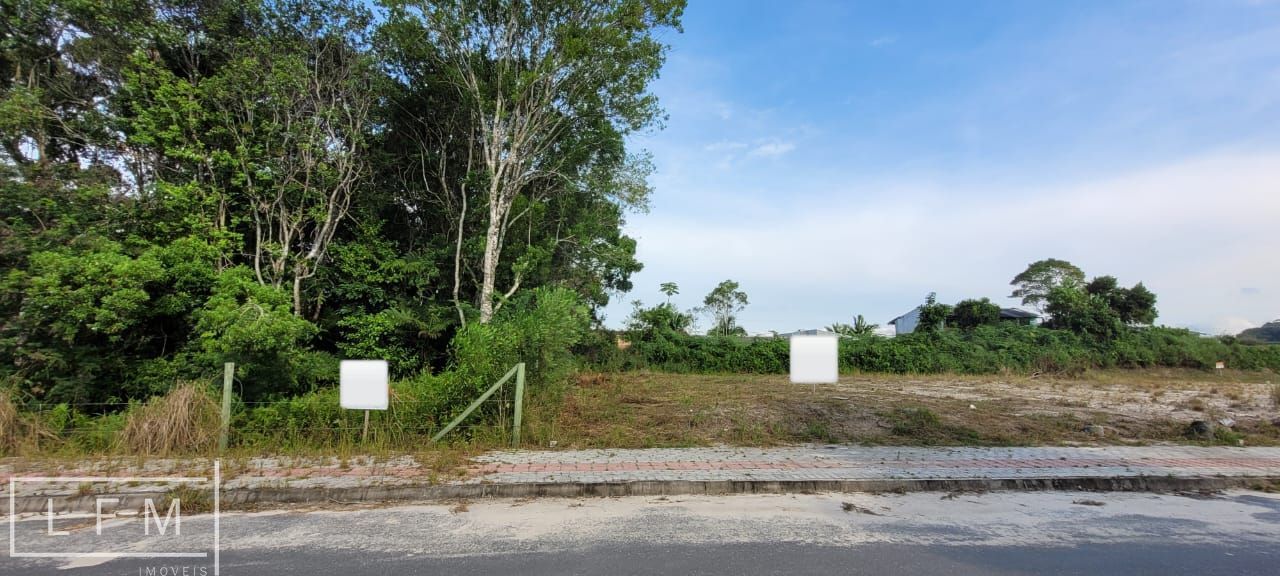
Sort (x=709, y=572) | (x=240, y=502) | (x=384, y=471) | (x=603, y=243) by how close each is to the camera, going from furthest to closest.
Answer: (x=603, y=243) < (x=384, y=471) < (x=240, y=502) < (x=709, y=572)

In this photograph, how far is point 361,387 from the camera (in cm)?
719

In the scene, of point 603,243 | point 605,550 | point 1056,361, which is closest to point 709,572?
point 605,550

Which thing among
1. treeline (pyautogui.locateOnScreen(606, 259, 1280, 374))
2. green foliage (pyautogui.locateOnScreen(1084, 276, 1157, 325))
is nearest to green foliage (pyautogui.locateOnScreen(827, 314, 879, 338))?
treeline (pyautogui.locateOnScreen(606, 259, 1280, 374))

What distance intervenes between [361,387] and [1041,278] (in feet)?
177

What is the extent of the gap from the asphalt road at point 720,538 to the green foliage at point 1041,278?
154 feet

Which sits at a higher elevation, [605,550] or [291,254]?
[291,254]

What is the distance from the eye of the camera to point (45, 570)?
12.3ft

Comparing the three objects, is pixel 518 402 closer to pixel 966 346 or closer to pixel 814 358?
pixel 814 358

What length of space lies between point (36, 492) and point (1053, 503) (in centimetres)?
1051

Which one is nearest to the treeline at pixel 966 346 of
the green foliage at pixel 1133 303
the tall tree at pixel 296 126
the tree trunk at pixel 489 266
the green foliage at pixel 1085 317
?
the green foliage at pixel 1085 317

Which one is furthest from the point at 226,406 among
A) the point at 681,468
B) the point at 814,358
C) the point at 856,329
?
the point at 856,329

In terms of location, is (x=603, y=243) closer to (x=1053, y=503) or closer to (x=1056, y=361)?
(x=1053, y=503)

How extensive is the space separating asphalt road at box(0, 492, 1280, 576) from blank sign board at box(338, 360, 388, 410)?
6.94 ft

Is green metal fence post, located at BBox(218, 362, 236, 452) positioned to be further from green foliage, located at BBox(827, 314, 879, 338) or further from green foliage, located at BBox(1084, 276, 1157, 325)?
green foliage, located at BBox(1084, 276, 1157, 325)
